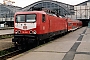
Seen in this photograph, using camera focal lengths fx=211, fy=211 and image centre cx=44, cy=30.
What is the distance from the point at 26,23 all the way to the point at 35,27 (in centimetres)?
85

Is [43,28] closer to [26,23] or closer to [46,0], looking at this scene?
[26,23]

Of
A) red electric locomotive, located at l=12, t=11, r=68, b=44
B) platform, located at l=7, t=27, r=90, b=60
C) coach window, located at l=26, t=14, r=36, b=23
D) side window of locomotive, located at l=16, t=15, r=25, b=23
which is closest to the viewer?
platform, located at l=7, t=27, r=90, b=60

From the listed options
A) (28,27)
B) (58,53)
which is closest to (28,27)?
(28,27)

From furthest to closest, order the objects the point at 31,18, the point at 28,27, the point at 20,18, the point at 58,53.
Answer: the point at 20,18 < the point at 31,18 < the point at 28,27 < the point at 58,53

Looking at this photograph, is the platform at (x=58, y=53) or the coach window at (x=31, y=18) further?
the coach window at (x=31, y=18)

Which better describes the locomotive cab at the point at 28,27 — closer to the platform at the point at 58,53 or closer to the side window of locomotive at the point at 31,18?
the side window of locomotive at the point at 31,18

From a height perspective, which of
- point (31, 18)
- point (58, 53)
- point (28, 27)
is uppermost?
point (31, 18)

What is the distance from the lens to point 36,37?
52.2 feet

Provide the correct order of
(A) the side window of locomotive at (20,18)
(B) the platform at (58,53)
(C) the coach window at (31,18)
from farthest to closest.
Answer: (A) the side window of locomotive at (20,18) < (C) the coach window at (31,18) < (B) the platform at (58,53)

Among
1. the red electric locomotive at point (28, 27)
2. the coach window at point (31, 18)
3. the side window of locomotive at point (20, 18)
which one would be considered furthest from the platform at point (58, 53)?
the side window of locomotive at point (20, 18)

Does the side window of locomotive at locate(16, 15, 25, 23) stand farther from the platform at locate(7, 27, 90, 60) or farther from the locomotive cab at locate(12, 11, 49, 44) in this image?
the platform at locate(7, 27, 90, 60)

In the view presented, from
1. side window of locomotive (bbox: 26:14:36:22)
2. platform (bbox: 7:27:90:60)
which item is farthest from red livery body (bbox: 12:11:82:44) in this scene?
platform (bbox: 7:27:90:60)

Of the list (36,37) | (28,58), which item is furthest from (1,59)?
(36,37)

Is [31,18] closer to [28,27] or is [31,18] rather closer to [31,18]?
[31,18]
